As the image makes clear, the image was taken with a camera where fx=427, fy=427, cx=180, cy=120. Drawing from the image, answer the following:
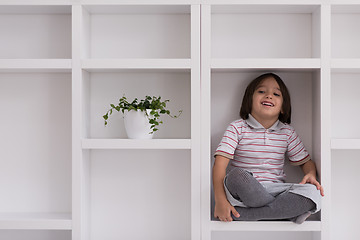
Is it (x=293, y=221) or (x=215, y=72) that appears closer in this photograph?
(x=293, y=221)

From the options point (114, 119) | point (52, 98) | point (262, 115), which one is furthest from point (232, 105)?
point (52, 98)

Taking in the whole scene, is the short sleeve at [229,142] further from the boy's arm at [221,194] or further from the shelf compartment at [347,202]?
the shelf compartment at [347,202]

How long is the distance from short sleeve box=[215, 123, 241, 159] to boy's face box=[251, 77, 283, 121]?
11 centimetres

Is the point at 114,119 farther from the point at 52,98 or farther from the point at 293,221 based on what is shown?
the point at 293,221

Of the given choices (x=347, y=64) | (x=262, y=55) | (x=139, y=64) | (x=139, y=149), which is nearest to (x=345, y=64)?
(x=347, y=64)

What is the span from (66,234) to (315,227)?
102 cm

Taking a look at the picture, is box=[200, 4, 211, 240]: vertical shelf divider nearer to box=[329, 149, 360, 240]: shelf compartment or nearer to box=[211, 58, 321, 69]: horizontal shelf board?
box=[211, 58, 321, 69]: horizontal shelf board

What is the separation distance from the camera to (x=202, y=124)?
1.63 metres

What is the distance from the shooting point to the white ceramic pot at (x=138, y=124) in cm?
165

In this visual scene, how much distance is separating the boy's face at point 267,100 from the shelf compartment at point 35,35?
820 mm

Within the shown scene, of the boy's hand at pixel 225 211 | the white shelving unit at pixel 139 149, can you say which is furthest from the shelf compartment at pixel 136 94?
the boy's hand at pixel 225 211

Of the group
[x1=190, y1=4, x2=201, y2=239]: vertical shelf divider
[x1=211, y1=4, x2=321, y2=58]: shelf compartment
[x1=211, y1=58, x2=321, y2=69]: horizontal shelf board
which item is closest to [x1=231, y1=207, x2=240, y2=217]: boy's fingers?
[x1=190, y1=4, x2=201, y2=239]: vertical shelf divider

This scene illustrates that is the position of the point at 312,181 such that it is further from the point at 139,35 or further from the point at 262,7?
the point at 139,35

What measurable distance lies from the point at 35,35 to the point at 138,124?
632mm
